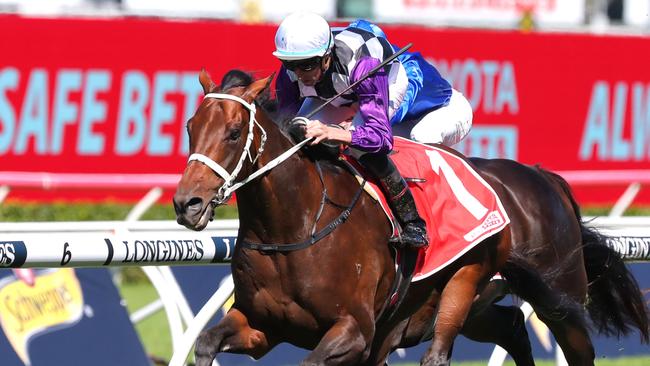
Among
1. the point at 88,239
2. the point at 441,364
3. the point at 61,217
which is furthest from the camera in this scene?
the point at 61,217

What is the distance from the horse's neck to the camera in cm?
456

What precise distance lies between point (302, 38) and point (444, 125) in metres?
1.19

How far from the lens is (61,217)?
10562 mm

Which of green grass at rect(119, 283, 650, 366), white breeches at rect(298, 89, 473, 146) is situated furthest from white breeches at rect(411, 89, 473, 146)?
green grass at rect(119, 283, 650, 366)

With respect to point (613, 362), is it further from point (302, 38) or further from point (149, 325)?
point (302, 38)

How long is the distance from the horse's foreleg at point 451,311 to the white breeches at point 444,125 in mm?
639

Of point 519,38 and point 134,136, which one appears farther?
point 519,38

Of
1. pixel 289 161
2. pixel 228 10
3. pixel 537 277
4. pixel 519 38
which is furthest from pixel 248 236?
pixel 228 10

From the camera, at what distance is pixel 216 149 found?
4.25 m

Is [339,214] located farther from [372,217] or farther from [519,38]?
[519,38]

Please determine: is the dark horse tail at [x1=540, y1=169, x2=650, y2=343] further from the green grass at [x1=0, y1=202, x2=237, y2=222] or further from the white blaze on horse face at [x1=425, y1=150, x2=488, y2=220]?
the green grass at [x1=0, y1=202, x2=237, y2=222]

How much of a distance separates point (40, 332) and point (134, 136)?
4608mm

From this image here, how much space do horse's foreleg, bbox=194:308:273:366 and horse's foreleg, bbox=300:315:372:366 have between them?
217 millimetres

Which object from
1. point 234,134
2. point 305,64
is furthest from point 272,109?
point 234,134
